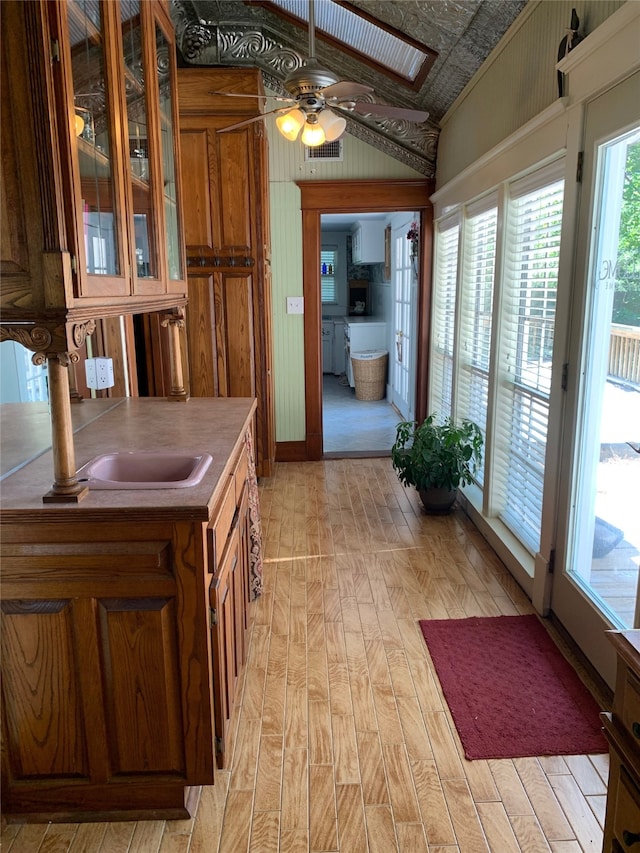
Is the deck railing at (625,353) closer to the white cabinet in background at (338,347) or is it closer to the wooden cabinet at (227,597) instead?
the wooden cabinet at (227,597)

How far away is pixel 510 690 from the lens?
2.38 meters

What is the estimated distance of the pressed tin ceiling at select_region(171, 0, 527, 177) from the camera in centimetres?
337

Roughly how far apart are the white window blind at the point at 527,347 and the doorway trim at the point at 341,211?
193 cm

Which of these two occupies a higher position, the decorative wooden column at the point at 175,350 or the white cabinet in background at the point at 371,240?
the white cabinet in background at the point at 371,240

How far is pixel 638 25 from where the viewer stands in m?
1.95

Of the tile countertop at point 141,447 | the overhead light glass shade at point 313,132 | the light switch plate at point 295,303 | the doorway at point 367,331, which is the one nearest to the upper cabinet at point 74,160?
the tile countertop at point 141,447

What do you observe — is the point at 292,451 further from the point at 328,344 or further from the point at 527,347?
the point at 328,344

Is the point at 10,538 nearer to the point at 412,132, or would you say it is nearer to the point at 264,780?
the point at 264,780

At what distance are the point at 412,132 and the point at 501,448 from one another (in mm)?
2646

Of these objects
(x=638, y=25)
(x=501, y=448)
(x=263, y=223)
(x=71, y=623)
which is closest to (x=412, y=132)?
(x=263, y=223)

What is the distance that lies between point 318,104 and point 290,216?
2.31 meters

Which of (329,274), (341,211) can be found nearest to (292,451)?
(341,211)

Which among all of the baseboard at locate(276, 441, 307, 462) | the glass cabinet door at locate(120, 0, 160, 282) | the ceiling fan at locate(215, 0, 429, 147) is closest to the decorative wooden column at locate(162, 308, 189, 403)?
the glass cabinet door at locate(120, 0, 160, 282)

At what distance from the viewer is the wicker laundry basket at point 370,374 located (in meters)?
8.20
